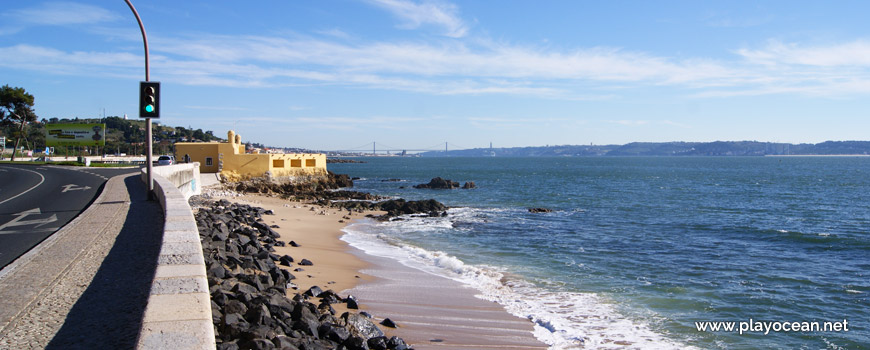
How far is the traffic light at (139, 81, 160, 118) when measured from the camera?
13.7m

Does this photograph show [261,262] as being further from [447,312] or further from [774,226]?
[774,226]

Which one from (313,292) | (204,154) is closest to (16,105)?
(204,154)

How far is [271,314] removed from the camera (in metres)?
7.37

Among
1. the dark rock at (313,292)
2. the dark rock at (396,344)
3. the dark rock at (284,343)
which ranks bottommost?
the dark rock at (396,344)

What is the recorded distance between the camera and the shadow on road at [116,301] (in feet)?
15.8

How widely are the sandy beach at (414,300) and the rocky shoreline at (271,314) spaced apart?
0.59m

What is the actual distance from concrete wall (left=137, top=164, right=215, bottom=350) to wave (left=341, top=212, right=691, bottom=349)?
565 centimetres

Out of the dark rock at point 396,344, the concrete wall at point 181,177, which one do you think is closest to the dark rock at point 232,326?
the dark rock at point 396,344

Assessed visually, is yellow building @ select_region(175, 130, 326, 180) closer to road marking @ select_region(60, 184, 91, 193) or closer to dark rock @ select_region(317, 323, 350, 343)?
road marking @ select_region(60, 184, 91, 193)

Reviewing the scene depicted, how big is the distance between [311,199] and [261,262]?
2781 centimetres

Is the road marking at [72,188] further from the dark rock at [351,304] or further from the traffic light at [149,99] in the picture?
the dark rock at [351,304]

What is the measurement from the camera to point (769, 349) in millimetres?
9672

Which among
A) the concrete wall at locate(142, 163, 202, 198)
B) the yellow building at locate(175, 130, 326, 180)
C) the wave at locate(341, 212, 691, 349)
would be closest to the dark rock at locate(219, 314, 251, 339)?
the wave at locate(341, 212, 691, 349)

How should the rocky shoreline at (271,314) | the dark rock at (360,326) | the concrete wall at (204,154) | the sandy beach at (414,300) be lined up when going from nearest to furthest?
the rocky shoreline at (271,314)
the dark rock at (360,326)
the sandy beach at (414,300)
the concrete wall at (204,154)
